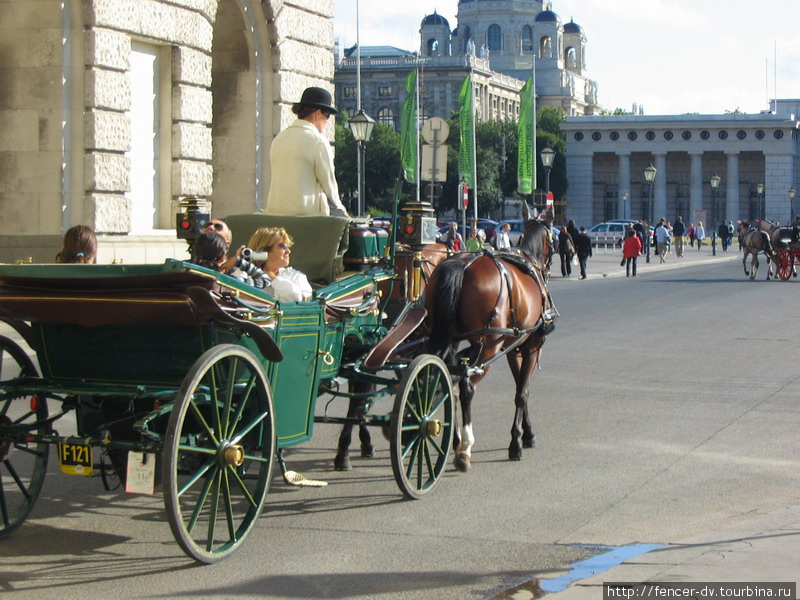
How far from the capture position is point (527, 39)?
173500 millimetres

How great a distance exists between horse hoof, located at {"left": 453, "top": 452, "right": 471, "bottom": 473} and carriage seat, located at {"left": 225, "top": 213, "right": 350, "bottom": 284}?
138 cm

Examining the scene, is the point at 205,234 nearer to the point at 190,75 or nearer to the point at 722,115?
the point at 190,75

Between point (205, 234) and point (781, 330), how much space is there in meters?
13.8

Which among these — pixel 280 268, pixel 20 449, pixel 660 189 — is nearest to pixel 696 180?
pixel 660 189

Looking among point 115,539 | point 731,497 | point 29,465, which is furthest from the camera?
point 29,465

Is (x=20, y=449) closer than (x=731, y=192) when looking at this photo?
Yes

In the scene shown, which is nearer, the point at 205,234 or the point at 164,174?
the point at 205,234

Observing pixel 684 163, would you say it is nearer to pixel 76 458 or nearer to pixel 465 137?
pixel 465 137

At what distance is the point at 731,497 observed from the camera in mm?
7410

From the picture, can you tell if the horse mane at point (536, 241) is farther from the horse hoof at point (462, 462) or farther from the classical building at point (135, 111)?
the classical building at point (135, 111)

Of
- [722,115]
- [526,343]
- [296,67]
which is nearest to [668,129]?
[722,115]

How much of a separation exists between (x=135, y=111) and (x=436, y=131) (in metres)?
4.46

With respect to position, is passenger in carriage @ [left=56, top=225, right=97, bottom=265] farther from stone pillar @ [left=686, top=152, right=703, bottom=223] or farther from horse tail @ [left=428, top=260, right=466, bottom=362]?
stone pillar @ [left=686, top=152, right=703, bottom=223]

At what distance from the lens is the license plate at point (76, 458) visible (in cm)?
581
